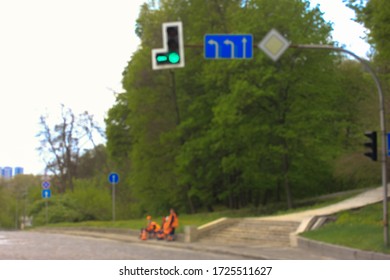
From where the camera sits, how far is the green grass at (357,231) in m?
17.6

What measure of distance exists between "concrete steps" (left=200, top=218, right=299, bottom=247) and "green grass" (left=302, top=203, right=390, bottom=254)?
5.84 feet

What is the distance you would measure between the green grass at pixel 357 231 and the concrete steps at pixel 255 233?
178 centimetres

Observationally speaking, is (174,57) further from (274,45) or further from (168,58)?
(274,45)

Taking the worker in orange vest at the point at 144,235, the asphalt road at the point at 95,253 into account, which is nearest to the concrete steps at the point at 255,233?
the worker in orange vest at the point at 144,235

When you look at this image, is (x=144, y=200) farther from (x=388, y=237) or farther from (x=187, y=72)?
(x=388, y=237)

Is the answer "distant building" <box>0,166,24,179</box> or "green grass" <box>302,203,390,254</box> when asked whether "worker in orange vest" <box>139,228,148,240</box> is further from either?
"distant building" <box>0,166,24,179</box>

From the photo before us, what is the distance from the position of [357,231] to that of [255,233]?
637 centimetres

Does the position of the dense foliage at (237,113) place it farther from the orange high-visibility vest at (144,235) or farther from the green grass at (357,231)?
the orange high-visibility vest at (144,235)

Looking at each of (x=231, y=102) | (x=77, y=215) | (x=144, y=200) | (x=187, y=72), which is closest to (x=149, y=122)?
(x=187, y=72)

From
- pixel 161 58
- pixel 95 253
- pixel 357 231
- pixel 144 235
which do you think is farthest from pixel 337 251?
pixel 144 235

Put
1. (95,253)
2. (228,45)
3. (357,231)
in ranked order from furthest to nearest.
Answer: (357,231) < (95,253) < (228,45)

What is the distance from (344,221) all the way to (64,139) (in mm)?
43197

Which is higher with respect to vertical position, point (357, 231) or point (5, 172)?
point (5, 172)

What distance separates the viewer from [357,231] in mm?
20172
